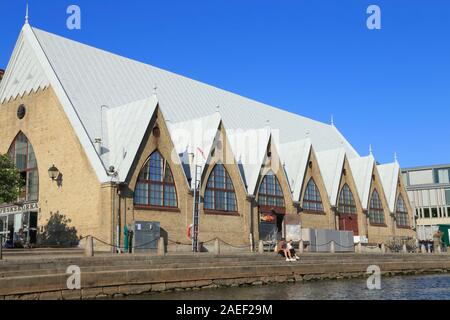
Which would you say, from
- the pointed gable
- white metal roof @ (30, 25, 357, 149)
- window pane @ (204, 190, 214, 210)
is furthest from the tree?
window pane @ (204, 190, 214, 210)

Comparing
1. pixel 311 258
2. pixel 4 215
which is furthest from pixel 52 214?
pixel 311 258

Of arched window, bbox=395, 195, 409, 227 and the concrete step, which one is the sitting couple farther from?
arched window, bbox=395, 195, 409, 227

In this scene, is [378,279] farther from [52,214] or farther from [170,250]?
[52,214]

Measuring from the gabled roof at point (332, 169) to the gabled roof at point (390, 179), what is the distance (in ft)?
33.6

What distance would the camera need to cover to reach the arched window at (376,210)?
57966mm

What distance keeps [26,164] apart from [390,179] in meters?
40.5

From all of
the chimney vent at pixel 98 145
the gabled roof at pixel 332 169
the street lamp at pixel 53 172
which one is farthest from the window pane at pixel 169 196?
the gabled roof at pixel 332 169

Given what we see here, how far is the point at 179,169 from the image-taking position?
37312 millimetres

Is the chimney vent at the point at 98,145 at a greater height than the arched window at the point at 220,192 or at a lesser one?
greater

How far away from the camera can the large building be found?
34750 millimetres

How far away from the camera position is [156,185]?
3600 centimetres

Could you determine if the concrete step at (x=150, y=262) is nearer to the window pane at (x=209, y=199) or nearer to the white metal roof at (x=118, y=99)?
the window pane at (x=209, y=199)

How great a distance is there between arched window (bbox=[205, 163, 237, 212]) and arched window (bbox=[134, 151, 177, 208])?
365 cm
